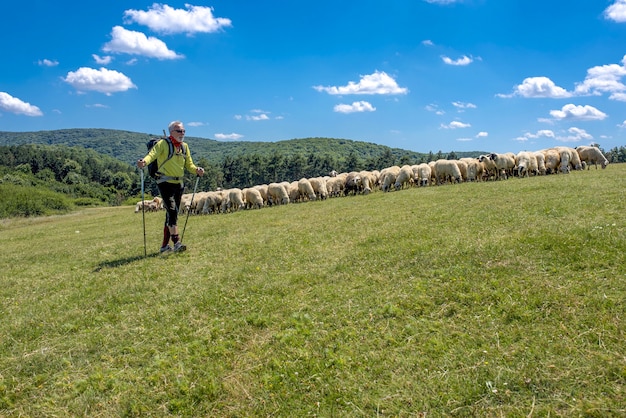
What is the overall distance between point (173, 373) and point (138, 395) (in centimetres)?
47

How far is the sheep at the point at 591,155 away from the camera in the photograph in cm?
2895

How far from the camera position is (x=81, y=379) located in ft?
16.0

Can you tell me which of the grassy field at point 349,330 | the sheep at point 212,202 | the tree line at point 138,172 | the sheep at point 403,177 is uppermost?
the tree line at point 138,172

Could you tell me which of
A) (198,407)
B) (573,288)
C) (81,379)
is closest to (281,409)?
(198,407)

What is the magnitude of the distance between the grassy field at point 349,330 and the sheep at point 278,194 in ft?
62.6

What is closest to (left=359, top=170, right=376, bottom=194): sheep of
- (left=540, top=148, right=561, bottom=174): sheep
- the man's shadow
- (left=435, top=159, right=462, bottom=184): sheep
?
(left=435, top=159, right=462, bottom=184): sheep

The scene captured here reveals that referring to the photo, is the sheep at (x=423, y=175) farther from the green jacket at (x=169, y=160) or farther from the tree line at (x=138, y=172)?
the tree line at (x=138, y=172)

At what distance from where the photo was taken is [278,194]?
28984mm

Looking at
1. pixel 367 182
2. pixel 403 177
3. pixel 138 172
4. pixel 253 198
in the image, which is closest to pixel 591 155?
pixel 403 177

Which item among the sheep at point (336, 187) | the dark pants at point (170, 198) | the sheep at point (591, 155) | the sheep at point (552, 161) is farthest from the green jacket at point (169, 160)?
the sheep at point (591, 155)

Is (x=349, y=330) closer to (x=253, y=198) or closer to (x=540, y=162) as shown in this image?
(x=253, y=198)

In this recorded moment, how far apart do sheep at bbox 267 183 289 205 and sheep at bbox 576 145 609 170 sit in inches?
950

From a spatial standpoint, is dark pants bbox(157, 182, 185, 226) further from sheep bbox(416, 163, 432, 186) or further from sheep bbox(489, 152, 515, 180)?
sheep bbox(489, 152, 515, 180)

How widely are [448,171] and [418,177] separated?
7.15 feet
